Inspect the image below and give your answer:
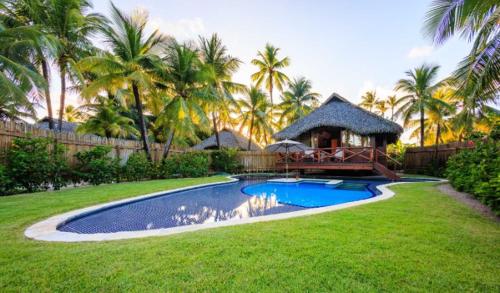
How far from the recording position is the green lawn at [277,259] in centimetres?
196

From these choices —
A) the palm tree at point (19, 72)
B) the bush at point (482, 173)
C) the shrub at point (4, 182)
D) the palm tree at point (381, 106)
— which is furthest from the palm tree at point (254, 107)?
the palm tree at point (381, 106)

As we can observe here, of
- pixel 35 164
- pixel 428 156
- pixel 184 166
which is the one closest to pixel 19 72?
pixel 35 164

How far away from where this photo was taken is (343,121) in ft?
48.0

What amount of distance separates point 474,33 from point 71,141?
12719mm

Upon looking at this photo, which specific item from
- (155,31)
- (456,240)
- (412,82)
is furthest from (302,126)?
(456,240)

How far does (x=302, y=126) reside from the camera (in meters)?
16.0

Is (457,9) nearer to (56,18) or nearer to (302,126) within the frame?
(302,126)

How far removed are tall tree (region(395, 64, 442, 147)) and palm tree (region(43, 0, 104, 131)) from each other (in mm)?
19809

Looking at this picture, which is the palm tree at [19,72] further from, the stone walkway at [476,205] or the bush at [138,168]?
Answer: the stone walkway at [476,205]

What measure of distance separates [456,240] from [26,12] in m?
16.1

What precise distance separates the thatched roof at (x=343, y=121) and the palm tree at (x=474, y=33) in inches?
354

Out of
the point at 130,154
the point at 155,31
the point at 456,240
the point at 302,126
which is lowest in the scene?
the point at 456,240

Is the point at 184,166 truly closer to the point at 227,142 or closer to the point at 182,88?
the point at 182,88

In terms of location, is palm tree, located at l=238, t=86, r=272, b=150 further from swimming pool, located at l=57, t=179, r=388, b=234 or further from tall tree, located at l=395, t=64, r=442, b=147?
swimming pool, located at l=57, t=179, r=388, b=234
